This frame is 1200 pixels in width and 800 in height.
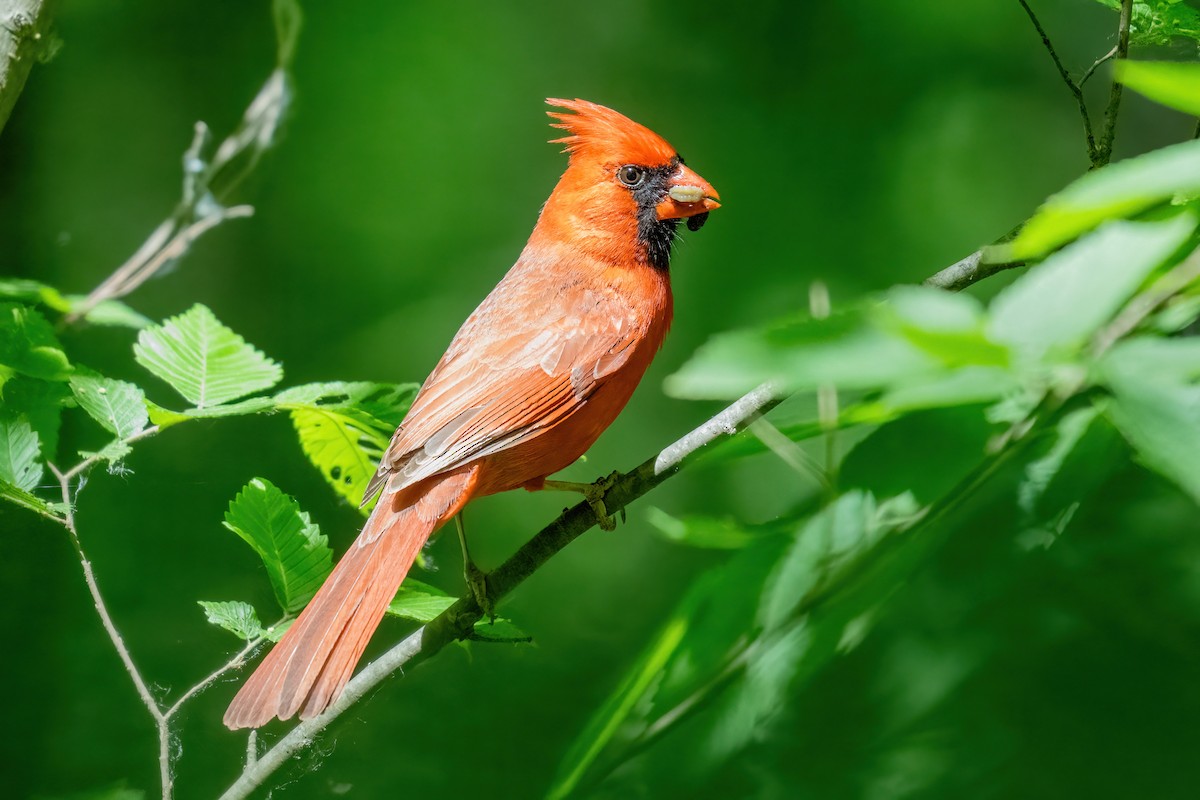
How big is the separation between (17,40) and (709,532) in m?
1.44

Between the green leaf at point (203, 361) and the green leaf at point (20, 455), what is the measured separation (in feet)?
0.57

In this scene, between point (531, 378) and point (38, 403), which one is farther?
point (531, 378)

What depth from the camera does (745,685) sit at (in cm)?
83

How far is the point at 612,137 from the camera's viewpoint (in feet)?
6.55

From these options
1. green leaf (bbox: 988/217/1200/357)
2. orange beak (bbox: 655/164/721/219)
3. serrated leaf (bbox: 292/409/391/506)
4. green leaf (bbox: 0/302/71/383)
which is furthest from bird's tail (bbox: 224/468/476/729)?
green leaf (bbox: 988/217/1200/357)

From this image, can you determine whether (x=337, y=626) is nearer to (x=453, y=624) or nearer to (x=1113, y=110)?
(x=453, y=624)

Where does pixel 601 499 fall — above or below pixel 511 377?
below

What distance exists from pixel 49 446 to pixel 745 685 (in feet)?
3.66

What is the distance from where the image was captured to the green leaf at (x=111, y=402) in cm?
145

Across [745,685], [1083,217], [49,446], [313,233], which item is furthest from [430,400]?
[313,233]

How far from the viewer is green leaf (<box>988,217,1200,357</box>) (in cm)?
42

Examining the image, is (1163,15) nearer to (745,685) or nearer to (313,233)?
(745,685)

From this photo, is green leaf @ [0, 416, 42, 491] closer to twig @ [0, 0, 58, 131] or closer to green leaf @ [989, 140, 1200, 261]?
twig @ [0, 0, 58, 131]

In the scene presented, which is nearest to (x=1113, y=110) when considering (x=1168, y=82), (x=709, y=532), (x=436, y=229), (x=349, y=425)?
(x=709, y=532)
